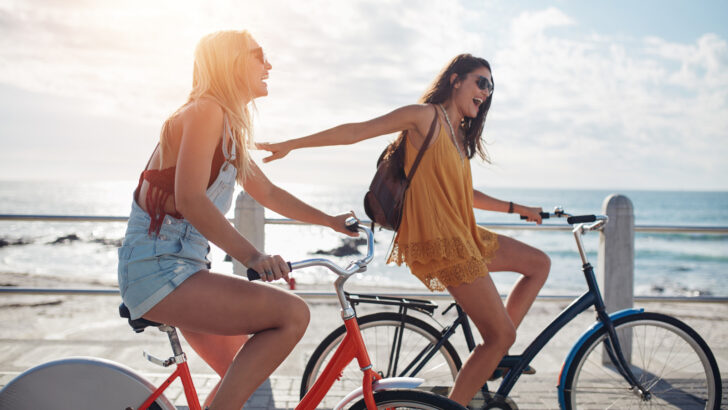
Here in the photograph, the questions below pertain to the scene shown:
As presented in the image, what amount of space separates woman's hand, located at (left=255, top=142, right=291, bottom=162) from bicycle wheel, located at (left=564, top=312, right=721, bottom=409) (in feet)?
5.91

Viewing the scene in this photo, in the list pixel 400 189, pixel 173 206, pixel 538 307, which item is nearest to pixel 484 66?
pixel 400 189

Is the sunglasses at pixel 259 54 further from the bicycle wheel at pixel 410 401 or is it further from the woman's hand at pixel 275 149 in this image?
the bicycle wheel at pixel 410 401

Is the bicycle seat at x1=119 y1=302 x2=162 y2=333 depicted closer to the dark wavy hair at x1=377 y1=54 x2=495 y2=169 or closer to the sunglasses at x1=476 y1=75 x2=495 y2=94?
the dark wavy hair at x1=377 y1=54 x2=495 y2=169

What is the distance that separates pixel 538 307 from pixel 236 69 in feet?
41.3

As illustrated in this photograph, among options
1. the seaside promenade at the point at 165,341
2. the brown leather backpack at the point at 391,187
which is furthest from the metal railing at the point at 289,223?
the brown leather backpack at the point at 391,187

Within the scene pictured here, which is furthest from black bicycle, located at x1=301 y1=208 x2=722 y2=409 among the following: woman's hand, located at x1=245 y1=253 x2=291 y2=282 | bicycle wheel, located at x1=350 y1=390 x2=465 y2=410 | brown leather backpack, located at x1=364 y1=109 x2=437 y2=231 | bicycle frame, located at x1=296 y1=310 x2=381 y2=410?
woman's hand, located at x1=245 y1=253 x2=291 y2=282

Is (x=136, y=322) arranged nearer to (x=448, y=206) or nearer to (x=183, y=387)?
(x=183, y=387)

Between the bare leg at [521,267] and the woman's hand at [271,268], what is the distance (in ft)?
4.49

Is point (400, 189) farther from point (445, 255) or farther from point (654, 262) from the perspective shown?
point (654, 262)

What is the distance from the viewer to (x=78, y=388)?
207 centimetres

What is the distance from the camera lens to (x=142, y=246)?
6.27 ft

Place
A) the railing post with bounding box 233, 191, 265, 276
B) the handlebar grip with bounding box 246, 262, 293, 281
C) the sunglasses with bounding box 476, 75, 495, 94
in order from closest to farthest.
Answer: the handlebar grip with bounding box 246, 262, 293, 281 → the sunglasses with bounding box 476, 75, 495, 94 → the railing post with bounding box 233, 191, 265, 276

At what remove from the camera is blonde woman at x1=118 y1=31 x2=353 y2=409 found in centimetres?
184

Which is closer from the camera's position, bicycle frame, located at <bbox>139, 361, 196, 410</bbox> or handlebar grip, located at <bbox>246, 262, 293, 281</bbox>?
handlebar grip, located at <bbox>246, 262, 293, 281</bbox>
